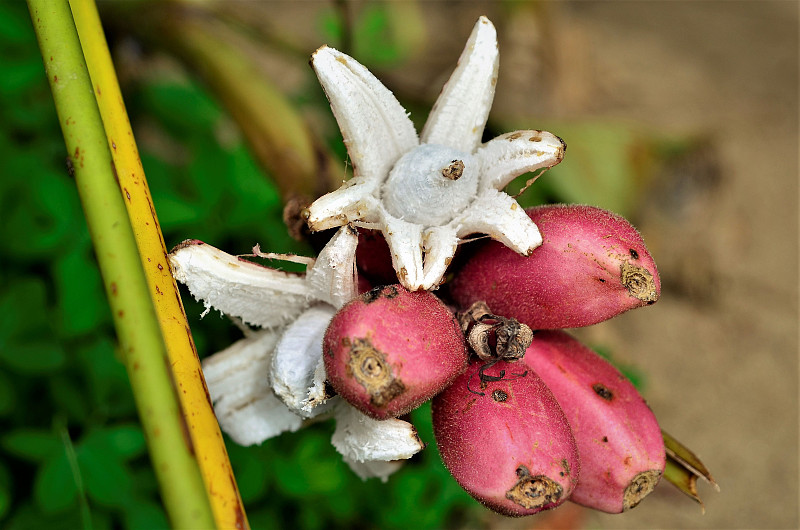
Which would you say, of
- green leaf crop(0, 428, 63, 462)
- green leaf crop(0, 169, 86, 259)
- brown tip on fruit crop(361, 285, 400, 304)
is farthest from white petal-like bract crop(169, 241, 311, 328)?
green leaf crop(0, 169, 86, 259)

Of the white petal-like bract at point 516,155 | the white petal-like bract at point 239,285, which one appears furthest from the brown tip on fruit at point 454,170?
the white petal-like bract at point 239,285

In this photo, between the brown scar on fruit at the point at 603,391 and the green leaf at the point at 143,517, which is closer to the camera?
the brown scar on fruit at the point at 603,391

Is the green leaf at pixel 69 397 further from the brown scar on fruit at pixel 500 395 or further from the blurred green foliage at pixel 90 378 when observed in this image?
the brown scar on fruit at pixel 500 395

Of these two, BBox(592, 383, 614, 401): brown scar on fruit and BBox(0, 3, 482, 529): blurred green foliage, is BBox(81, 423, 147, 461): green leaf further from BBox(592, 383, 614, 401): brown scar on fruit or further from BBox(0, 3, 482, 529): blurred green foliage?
BBox(592, 383, 614, 401): brown scar on fruit

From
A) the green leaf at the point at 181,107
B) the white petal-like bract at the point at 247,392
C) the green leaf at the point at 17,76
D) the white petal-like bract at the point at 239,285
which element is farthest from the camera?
the green leaf at the point at 181,107

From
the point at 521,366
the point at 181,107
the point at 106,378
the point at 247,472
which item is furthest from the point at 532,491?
the point at 181,107

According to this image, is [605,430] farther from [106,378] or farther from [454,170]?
[106,378]

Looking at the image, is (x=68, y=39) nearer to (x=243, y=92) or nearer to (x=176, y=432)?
(x=176, y=432)
